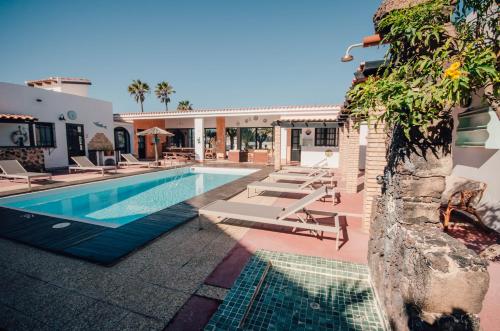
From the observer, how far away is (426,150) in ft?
6.87

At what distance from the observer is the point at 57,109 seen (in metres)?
13.9

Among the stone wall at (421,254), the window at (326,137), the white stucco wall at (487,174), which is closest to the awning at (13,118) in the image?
the stone wall at (421,254)

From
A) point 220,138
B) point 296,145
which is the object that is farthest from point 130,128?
point 296,145

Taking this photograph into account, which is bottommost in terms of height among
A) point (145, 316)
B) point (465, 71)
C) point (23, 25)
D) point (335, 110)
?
point (145, 316)

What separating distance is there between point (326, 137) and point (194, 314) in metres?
15.8

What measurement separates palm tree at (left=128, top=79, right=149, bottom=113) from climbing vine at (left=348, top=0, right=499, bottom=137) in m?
34.0

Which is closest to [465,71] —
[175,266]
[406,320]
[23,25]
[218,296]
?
[406,320]

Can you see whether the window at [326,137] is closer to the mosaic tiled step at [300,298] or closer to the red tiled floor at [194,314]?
the mosaic tiled step at [300,298]

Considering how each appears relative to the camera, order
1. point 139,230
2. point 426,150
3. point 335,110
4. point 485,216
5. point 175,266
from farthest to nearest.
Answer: point 335,110 → point 485,216 → point 139,230 → point 175,266 → point 426,150

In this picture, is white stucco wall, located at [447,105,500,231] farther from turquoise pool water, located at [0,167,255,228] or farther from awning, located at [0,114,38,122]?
awning, located at [0,114,38,122]

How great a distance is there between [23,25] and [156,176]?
53.4 ft

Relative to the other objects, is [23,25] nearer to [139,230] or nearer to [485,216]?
[139,230]

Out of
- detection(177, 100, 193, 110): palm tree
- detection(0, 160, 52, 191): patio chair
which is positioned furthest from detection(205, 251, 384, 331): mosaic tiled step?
detection(177, 100, 193, 110): palm tree

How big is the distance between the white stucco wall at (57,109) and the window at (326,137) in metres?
15.3
